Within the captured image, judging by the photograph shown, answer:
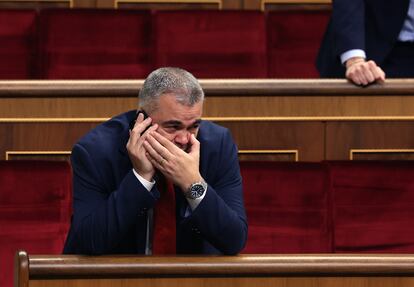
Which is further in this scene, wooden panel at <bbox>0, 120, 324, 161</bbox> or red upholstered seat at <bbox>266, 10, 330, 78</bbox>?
red upholstered seat at <bbox>266, 10, 330, 78</bbox>

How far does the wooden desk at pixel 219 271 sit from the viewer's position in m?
0.45

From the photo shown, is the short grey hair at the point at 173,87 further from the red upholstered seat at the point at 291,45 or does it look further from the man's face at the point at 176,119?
the red upholstered seat at the point at 291,45

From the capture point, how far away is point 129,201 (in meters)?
0.50

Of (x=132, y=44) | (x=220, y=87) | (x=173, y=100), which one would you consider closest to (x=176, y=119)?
(x=173, y=100)

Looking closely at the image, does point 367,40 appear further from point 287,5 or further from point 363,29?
point 287,5

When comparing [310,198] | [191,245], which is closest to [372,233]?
[310,198]

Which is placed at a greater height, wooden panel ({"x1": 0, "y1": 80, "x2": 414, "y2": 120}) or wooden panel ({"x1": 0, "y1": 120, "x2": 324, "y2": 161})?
wooden panel ({"x1": 0, "y1": 80, "x2": 414, "y2": 120})

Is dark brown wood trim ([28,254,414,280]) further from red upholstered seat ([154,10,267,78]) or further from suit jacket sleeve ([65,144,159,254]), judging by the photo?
red upholstered seat ([154,10,267,78])

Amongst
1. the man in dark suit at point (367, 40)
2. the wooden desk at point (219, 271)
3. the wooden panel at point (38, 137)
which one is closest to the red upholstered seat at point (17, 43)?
the wooden panel at point (38, 137)

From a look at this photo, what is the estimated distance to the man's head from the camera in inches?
19.9

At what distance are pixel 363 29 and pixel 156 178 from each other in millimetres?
193

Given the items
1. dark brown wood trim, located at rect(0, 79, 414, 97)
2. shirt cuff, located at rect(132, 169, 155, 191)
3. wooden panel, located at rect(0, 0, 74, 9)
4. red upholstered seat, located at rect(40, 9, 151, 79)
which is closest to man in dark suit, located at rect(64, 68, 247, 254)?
shirt cuff, located at rect(132, 169, 155, 191)

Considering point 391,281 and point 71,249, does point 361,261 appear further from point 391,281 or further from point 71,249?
point 71,249

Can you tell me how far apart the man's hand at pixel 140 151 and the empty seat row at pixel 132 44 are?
27 cm
